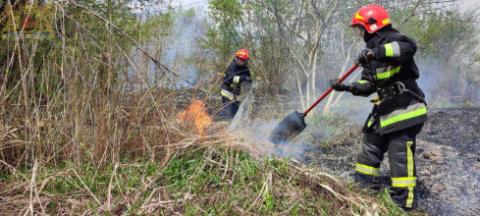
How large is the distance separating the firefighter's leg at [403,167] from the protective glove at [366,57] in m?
0.66

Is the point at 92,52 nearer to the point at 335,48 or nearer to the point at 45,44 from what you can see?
the point at 45,44

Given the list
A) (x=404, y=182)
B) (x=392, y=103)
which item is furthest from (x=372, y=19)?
(x=404, y=182)

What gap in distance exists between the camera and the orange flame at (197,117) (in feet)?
11.9

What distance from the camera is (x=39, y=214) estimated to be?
2.68 meters

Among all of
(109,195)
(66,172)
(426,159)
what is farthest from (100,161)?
(426,159)

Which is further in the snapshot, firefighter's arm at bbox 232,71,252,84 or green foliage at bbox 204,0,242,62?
green foliage at bbox 204,0,242,62

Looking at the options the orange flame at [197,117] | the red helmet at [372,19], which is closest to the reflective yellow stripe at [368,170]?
the red helmet at [372,19]

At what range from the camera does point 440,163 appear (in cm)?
496

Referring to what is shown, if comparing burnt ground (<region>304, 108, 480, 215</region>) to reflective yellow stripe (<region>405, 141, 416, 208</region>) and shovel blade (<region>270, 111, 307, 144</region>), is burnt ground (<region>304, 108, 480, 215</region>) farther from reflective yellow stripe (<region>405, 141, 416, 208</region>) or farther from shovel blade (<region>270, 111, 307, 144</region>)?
shovel blade (<region>270, 111, 307, 144</region>)

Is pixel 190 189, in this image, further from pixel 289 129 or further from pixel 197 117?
pixel 289 129

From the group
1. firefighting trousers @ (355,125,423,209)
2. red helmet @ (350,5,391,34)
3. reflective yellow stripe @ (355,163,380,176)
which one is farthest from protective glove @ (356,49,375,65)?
reflective yellow stripe @ (355,163,380,176)

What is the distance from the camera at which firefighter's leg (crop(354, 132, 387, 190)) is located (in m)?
3.79

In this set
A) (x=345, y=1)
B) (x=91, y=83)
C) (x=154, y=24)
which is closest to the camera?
(x=91, y=83)

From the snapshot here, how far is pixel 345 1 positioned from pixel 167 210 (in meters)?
5.90
